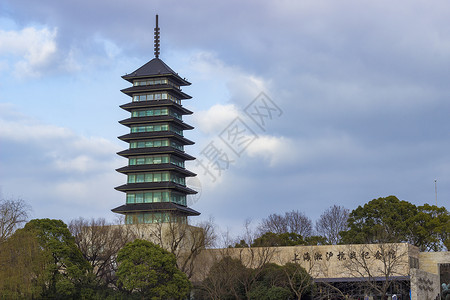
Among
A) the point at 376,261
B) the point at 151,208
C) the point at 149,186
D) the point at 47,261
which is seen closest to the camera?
the point at 47,261

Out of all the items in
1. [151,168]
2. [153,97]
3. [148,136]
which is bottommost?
[151,168]

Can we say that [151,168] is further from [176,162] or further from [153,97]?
[153,97]

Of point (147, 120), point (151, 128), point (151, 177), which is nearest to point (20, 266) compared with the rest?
point (151, 177)

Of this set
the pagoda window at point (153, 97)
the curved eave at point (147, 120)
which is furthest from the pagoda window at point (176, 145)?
the pagoda window at point (153, 97)

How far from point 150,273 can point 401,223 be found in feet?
97.4

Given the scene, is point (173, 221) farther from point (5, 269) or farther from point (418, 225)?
point (418, 225)

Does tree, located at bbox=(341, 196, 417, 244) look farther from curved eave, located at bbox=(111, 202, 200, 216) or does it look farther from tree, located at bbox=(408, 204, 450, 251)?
curved eave, located at bbox=(111, 202, 200, 216)

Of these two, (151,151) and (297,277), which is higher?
(151,151)

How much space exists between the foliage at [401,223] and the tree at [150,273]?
22.6m

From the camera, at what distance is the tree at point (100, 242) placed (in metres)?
44.3

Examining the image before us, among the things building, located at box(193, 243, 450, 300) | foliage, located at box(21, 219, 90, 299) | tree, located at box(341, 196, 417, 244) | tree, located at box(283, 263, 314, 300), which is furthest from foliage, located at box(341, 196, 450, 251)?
foliage, located at box(21, 219, 90, 299)

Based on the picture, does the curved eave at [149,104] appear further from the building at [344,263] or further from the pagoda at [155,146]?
the building at [344,263]

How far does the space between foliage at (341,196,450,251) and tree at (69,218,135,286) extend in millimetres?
22609

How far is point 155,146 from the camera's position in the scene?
5891 cm
